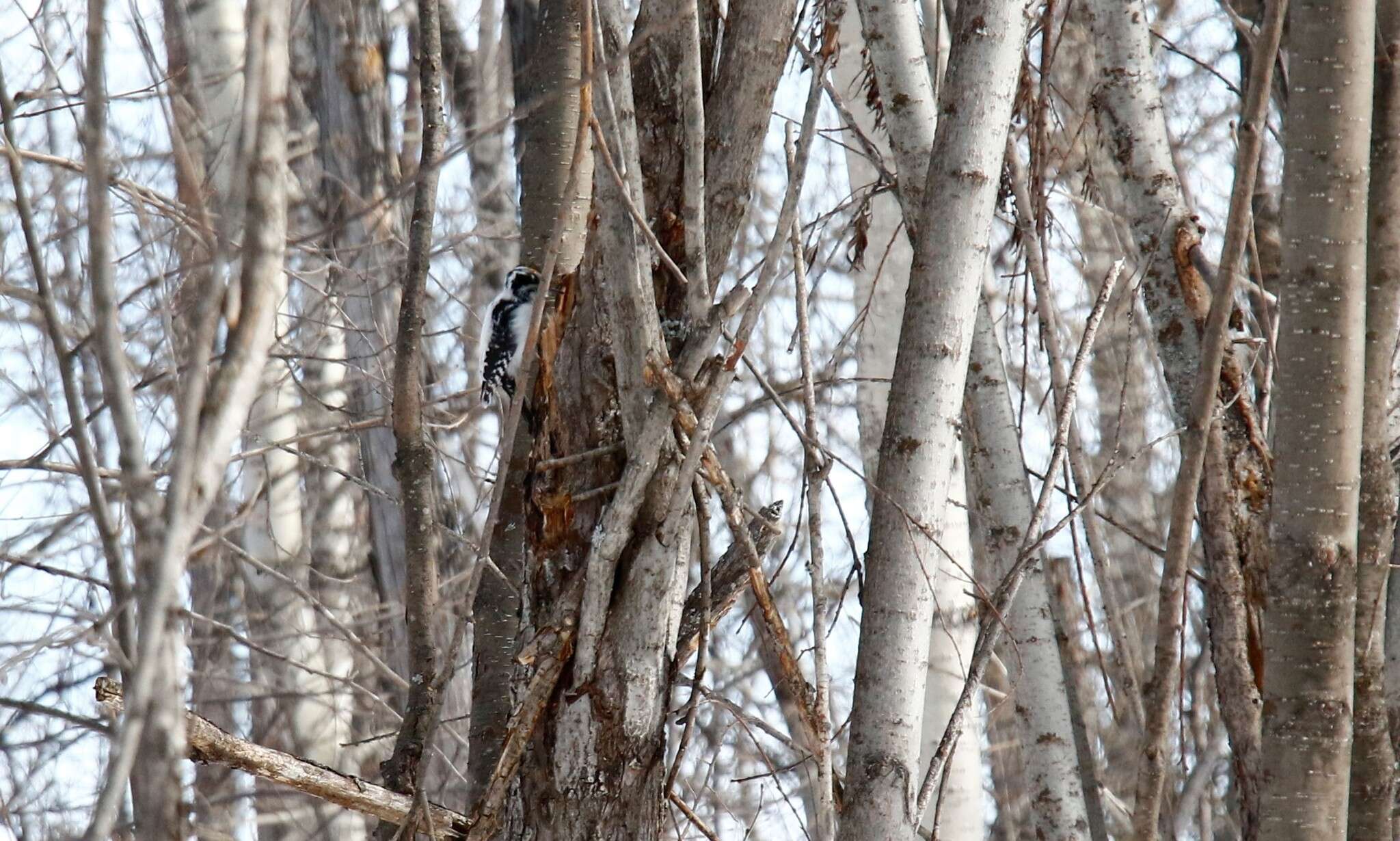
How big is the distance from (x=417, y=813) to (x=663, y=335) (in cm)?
68

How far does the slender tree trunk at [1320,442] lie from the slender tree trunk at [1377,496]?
0.21 meters

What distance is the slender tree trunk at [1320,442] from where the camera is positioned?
51.5 inches

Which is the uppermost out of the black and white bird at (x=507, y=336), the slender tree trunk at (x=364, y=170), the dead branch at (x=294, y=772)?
the slender tree trunk at (x=364, y=170)

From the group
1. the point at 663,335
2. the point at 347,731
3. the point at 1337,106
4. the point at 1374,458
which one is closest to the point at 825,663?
the point at 663,335

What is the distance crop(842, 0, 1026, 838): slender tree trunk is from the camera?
4.99 ft

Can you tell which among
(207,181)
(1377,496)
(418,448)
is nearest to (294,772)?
(418,448)

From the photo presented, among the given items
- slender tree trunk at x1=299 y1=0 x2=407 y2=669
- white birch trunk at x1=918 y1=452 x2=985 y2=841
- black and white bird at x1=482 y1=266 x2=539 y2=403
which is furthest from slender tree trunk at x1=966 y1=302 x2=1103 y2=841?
slender tree trunk at x1=299 y1=0 x2=407 y2=669

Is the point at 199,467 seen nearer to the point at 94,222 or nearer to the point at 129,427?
the point at 129,427

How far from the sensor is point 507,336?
3035 mm

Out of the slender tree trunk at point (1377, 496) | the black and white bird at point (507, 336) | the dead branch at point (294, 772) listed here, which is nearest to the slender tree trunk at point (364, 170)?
the black and white bird at point (507, 336)

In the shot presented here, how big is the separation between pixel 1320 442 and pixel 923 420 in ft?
1.52

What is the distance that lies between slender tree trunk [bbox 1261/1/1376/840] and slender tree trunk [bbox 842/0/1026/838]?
38 cm

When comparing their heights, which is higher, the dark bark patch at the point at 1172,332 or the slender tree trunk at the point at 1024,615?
the dark bark patch at the point at 1172,332

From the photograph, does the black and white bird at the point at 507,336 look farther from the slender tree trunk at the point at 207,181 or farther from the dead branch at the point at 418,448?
the dead branch at the point at 418,448
